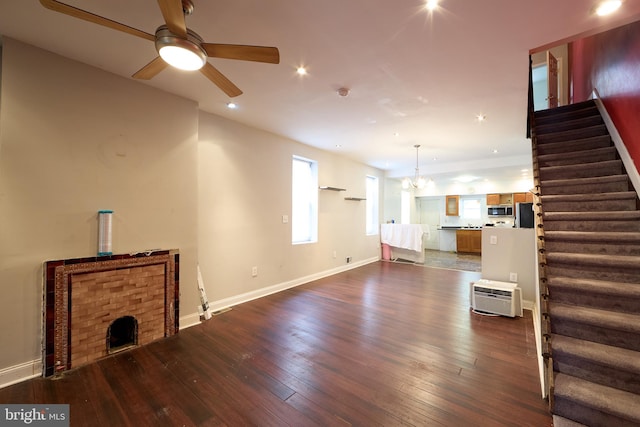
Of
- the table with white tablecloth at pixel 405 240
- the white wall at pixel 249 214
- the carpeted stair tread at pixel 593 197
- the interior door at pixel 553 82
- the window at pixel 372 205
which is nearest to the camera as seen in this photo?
the carpeted stair tread at pixel 593 197

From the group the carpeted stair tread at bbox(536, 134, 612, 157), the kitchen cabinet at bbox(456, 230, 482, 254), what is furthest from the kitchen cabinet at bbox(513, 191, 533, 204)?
the carpeted stair tread at bbox(536, 134, 612, 157)

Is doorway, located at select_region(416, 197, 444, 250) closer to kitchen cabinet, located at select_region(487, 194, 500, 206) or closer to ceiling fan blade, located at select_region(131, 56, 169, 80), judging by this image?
kitchen cabinet, located at select_region(487, 194, 500, 206)

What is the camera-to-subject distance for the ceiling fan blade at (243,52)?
162cm

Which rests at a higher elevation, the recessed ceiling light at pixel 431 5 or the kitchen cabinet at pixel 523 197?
the recessed ceiling light at pixel 431 5

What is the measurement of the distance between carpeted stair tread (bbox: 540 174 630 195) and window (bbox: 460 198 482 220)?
20.6ft

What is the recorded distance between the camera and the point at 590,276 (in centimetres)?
229

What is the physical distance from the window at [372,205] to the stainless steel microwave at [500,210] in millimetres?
4267

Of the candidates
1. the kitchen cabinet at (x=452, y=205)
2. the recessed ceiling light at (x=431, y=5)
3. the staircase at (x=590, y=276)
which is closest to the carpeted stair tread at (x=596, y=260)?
the staircase at (x=590, y=276)

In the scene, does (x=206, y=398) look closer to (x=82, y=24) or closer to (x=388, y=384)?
(x=388, y=384)

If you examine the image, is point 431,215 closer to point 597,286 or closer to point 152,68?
point 597,286

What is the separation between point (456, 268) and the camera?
614 cm

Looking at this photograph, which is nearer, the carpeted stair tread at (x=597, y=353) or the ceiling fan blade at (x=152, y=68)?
the carpeted stair tread at (x=597, y=353)

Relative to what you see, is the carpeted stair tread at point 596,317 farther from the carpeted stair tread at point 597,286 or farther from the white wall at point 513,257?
the white wall at point 513,257

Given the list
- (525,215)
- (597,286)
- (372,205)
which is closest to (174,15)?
(597,286)
